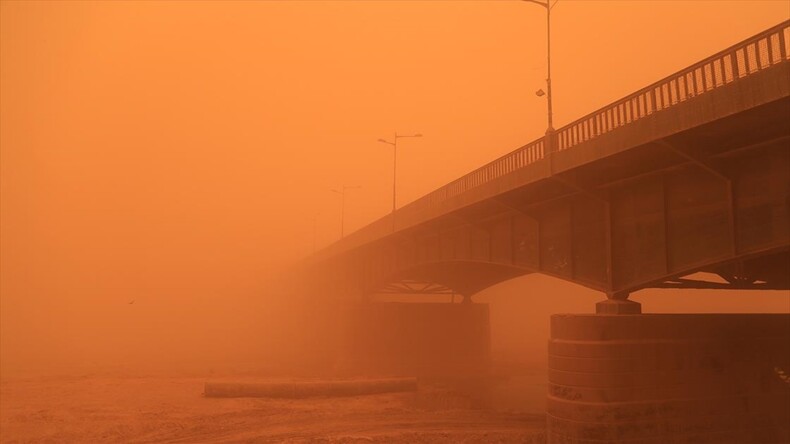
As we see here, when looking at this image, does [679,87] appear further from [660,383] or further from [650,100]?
[660,383]

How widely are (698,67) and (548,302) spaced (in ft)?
299

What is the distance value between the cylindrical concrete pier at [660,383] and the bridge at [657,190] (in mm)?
1535

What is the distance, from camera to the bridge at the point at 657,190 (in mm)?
14953

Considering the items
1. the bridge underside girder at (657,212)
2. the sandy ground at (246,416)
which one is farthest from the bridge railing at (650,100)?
the sandy ground at (246,416)

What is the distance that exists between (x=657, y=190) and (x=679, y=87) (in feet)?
13.9

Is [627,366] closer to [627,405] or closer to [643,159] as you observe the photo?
[627,405]

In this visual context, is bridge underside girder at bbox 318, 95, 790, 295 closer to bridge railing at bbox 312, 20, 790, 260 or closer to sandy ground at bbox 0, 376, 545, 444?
bridge railing at bbox 312, 20, 790, 260

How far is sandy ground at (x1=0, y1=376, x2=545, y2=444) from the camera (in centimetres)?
2477

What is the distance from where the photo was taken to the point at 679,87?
16.3 m

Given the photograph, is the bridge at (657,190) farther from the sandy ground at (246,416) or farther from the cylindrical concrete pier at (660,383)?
the sandy ground at (246,416)

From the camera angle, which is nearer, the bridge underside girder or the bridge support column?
the bridge underside girder

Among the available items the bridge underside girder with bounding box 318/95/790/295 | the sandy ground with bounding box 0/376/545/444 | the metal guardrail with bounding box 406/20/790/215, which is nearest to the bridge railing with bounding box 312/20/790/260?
the metal guardrail with bounding box 406/20/790/215

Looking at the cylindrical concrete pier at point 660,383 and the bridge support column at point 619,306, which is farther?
the bridge support column at point 619,306

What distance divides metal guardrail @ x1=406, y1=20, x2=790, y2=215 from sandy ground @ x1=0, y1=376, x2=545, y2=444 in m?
11.0
